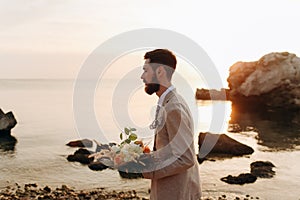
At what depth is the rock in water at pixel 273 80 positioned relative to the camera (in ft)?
219

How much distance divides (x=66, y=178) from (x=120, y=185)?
3.26m

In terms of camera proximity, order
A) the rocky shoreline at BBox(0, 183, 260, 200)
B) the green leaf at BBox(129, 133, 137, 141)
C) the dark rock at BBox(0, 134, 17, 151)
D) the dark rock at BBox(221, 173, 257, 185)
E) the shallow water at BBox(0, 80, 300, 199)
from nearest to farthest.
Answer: the green leaf at BBox(129, 133, 137, 141), the rocky shoreline at BBox(0, 183, 260, 200), the shallow water at BBox(0, 80, 300, 199), the dark rock at BBox(221, 173, 257, 185), the dark rock at BBox(0, 134, 17, 151)

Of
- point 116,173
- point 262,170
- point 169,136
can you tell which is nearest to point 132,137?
point 169,136

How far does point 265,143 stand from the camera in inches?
1304

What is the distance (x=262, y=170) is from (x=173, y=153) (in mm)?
18800

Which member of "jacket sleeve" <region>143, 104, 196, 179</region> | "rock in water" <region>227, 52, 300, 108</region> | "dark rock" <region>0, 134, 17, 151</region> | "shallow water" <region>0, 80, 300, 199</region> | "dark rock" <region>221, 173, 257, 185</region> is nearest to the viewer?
"jacket sleeve" <region>143, 104, 196, 179</region>

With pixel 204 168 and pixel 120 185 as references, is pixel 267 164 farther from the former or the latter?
pixel 120 185

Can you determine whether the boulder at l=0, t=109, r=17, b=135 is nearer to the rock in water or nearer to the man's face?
the man's face

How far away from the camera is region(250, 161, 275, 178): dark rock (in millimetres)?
20906

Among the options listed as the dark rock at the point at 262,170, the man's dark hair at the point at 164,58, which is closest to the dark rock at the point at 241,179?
the dark rock at the point at 262,170

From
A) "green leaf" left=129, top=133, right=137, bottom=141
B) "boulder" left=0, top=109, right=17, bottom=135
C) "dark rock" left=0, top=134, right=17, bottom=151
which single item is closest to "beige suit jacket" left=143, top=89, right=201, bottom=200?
"green leaf" left=129, top=133, right=137, bottom=141

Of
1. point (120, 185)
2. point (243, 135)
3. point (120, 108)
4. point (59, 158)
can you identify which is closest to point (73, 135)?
point (59, 158)

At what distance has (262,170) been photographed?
21750 millimetres

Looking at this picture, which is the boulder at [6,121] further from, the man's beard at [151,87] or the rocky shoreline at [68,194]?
the man's beard at [151,87]
